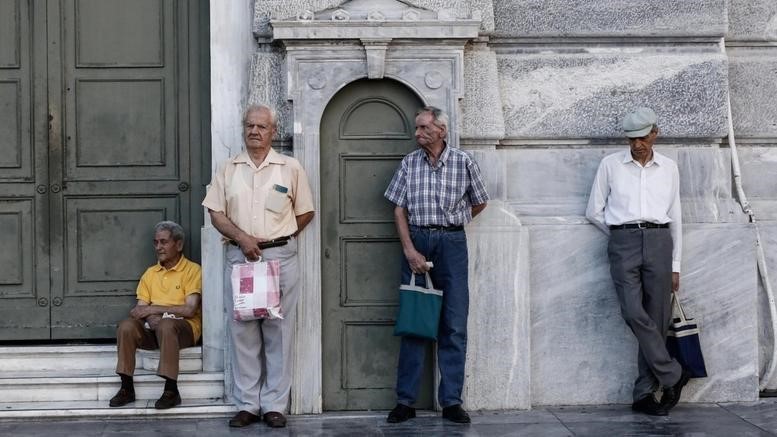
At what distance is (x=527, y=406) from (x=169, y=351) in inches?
88.1

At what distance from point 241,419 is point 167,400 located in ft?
1.61

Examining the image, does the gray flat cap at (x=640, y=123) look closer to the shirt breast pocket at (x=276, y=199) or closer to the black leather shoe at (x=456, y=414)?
the black leather shoe at (x=456, y=414)

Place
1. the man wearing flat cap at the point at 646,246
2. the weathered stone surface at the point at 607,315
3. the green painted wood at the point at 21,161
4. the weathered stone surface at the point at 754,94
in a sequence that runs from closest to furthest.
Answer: the man wearing flat cap at the point at 646,246 < the weathered stone surface at the point at 607,315 < the green painted wood at the point at 21,161 < the weathered stone surface at the point at 754,94

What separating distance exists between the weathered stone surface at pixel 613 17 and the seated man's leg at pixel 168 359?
2854 millimetres

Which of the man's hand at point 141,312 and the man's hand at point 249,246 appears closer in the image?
the man's hand at point 249,246

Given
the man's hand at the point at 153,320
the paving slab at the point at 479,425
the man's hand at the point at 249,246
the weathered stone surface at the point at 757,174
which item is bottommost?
the paving slab at the point at 479,425

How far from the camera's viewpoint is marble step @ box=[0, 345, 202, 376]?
8.13m

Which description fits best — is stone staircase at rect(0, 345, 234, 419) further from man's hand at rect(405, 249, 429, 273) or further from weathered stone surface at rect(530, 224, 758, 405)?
weathered stone surface at rect(530, 224, 758, 405)

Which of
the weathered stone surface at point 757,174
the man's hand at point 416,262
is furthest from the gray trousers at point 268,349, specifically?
the weathered stone surface at point 757,174

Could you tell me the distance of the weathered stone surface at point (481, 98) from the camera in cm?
811

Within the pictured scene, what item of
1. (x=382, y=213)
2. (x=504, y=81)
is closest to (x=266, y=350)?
(x=382, y=213)

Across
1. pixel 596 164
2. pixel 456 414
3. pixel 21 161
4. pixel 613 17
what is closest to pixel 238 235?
pixel 456 414

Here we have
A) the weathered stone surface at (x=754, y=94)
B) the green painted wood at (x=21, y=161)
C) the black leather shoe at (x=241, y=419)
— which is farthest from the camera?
the weathered stone surface at (x=754, y=94)

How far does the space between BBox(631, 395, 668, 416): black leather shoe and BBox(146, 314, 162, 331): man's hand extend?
299cm
